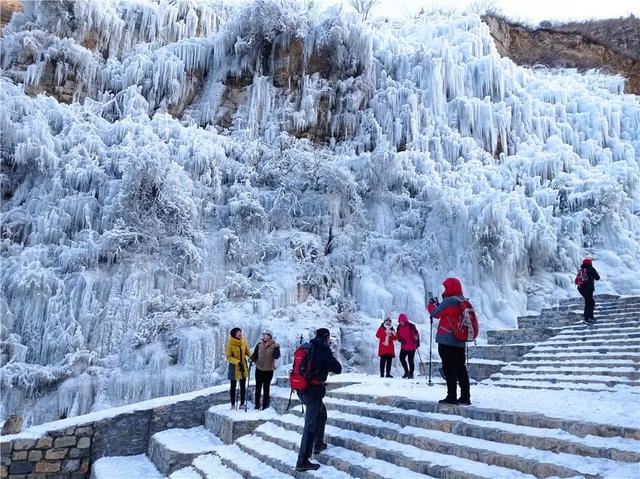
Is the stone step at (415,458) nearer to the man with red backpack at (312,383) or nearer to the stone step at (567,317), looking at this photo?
the man with red backpack at (312,383)

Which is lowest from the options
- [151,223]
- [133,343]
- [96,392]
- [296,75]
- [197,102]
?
[96,392]

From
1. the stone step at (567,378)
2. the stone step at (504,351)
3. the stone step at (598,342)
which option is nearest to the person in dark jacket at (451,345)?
the stone step at (567,378)

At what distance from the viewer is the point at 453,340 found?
5094 mm

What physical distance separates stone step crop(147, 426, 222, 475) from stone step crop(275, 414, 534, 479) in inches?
97.0

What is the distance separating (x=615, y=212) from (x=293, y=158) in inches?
421

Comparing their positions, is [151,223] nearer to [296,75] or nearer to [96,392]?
[96,392]

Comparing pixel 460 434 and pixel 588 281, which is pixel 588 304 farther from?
pixel 460 434

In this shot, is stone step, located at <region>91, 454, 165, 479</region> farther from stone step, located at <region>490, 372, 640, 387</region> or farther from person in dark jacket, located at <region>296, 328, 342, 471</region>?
stone step, located at <region>490, 372, 640, 387</region>

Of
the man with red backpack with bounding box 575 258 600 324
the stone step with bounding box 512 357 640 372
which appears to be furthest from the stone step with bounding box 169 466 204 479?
the man with red backpack with bounding box 575 258 600 324

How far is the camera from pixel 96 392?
10844mm

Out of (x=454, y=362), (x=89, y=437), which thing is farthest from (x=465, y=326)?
(x=89, y=437)

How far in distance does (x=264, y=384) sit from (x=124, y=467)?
8.31 feet

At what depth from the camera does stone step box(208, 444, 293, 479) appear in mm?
5455

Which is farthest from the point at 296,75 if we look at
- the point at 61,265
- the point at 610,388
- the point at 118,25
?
the point at 610,388
